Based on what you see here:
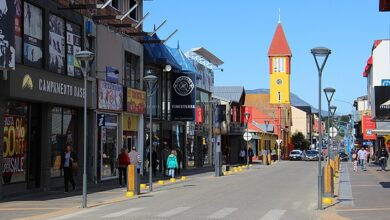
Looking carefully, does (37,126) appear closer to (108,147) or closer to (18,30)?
(18,30)

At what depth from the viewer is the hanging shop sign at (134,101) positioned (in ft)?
106

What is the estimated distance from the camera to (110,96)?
3000 cm

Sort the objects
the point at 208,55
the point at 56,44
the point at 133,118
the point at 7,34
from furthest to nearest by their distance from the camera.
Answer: the point at 208,55
the point at 133,118
the point at 56,44
the point at 7,34

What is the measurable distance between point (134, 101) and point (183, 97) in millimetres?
8056

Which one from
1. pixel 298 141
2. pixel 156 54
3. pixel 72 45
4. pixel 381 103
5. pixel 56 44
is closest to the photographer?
pixel 56 44

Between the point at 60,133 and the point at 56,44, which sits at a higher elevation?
the point at 56,44

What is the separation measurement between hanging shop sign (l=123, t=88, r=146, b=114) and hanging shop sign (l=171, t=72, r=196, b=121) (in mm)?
6164

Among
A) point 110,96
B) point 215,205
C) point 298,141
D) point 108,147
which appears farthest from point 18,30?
point 298,141

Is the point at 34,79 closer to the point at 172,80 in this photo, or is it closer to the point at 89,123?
the point at 89,123

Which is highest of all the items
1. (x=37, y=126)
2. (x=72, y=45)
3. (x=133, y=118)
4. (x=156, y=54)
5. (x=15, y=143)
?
(x=156, y=54)

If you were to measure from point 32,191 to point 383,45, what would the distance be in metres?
30.3

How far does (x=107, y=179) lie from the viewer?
100 ft

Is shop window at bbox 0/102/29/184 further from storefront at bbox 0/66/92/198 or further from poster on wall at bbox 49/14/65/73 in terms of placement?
poster on wall at bbox 49/14/65/73

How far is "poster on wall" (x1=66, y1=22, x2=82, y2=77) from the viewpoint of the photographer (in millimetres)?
25969
